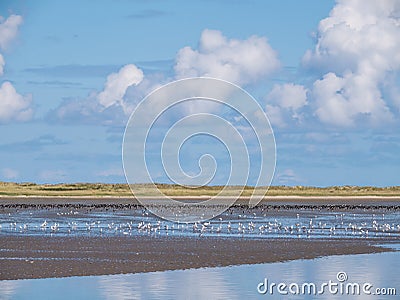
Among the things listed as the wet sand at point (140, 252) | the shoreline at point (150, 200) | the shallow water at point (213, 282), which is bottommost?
the shallow water at point (213, 282)

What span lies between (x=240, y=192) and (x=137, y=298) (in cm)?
12284

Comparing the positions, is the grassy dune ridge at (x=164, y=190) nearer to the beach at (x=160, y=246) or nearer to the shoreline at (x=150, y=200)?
the shoreline at (x=150, y=200)

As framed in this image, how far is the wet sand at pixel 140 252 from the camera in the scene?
2906 centimetres

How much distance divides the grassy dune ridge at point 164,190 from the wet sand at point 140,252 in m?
85.1

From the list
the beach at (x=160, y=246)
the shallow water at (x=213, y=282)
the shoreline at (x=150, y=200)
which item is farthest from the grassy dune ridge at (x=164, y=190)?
the shallow water at (x=213, y=282)

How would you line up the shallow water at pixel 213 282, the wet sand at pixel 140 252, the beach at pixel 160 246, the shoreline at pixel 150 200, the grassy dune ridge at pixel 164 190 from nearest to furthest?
the shallow water at pixel 213 282 → the wet sand at pixel 140 252 → the beach at pixel 160 246 → the shoreline at pixel 150 200 → the grassy dune ridge at pixel 164 190

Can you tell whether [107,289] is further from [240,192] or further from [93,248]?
[240,192]

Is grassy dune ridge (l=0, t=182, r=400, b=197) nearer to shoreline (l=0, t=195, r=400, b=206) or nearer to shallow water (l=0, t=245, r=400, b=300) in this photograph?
shoreline (l=0, t=195, r=400, b=206)

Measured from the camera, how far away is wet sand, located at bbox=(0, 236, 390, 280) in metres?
29.1

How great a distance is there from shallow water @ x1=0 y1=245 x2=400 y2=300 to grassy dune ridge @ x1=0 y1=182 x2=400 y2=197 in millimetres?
95396

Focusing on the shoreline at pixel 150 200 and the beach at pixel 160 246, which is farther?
the shoreline at pixel 150 200

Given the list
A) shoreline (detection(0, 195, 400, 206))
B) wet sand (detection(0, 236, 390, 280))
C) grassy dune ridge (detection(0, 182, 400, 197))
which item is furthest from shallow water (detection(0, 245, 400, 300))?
grassy dune ridge (detection(0, 182, 400, 197))

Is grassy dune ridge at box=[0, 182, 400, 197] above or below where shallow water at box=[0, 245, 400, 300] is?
above

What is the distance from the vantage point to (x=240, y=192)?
146 meters
